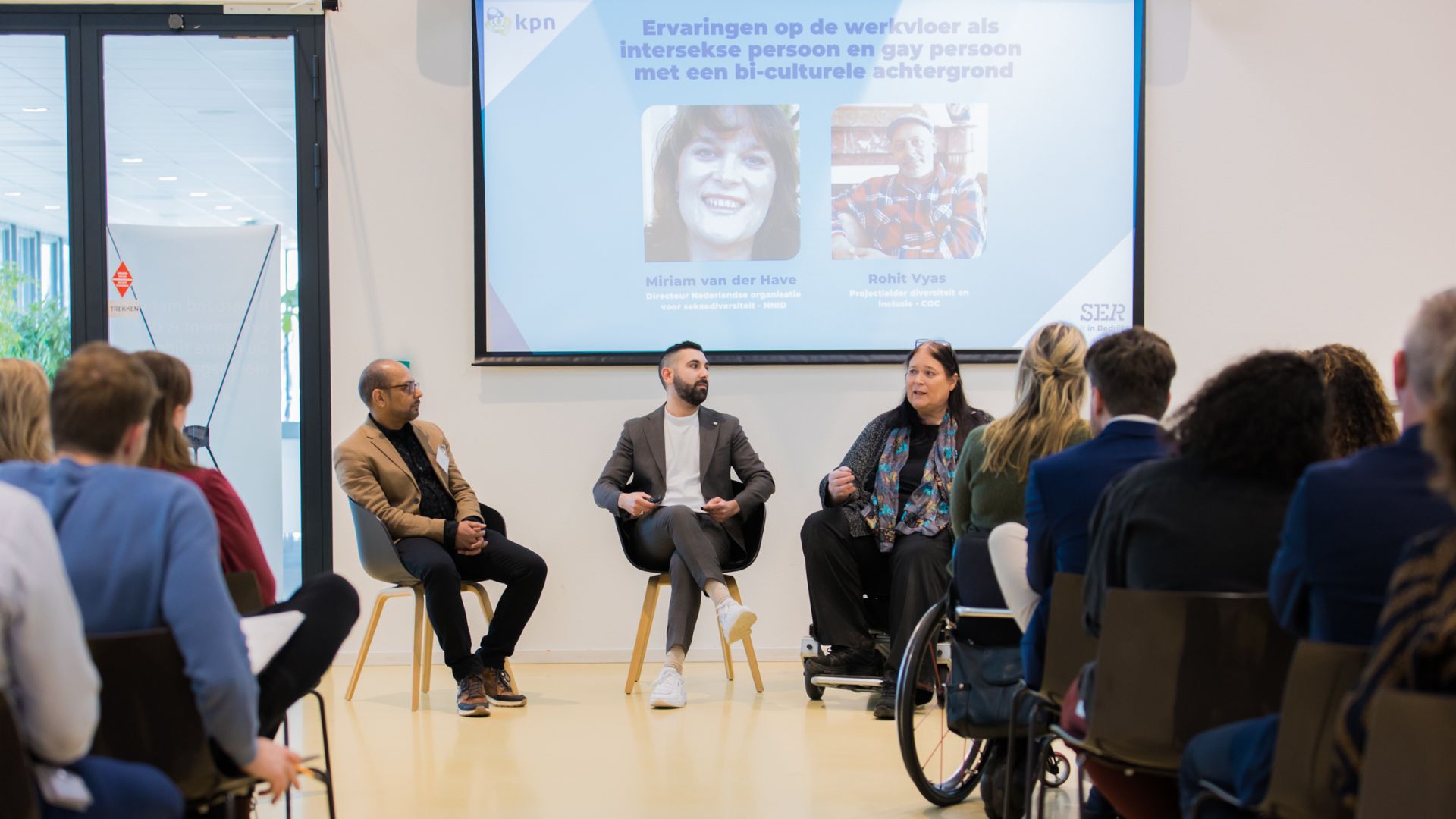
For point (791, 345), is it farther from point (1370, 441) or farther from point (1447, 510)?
point (1447, 510)

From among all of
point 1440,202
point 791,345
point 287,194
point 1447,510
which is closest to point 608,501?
point 791,345

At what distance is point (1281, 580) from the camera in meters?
1.66

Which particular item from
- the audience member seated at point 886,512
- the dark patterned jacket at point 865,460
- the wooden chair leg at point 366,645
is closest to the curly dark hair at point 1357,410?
the audience member seated at point 886,512

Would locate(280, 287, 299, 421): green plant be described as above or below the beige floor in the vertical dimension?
above

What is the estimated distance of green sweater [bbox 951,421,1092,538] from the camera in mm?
2982

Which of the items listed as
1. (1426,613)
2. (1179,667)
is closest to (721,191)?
(1179,667)

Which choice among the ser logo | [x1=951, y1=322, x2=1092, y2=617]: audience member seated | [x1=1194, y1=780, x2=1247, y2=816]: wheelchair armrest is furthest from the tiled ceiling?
[x1=1194, y1=780, x2=1247, y2=816]: wheelchair armrest

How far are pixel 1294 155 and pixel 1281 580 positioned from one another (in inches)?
177

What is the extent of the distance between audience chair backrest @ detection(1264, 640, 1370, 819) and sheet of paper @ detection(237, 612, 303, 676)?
158 cm

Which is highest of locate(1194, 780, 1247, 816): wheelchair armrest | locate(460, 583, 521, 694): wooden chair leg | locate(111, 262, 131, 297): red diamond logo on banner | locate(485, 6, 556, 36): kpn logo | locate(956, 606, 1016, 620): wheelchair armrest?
locate(485, 6, 556, 36): kpn logo

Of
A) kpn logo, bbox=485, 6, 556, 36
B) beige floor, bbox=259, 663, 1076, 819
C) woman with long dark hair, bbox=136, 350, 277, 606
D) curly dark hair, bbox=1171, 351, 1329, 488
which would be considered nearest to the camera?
curly dark hair, bbox=1171, 351, 1329, 488

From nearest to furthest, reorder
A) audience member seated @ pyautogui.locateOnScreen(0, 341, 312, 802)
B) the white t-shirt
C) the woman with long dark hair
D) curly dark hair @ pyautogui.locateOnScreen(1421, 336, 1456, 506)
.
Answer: curly dark hair @ pyautogui.locateOnScreen(1421, 336, 1456, 506) < audience member seated @ pyautogui.locateOnScreen(0, 341, 312, 802) < the woman with long dark hair < the white t-shirt

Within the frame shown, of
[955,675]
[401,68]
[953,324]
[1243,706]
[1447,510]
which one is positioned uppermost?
[401,68]

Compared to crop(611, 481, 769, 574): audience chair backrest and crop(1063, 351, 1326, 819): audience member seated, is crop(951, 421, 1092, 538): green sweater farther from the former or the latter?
crop(611, 481, 769, 574): audience chair backrest
